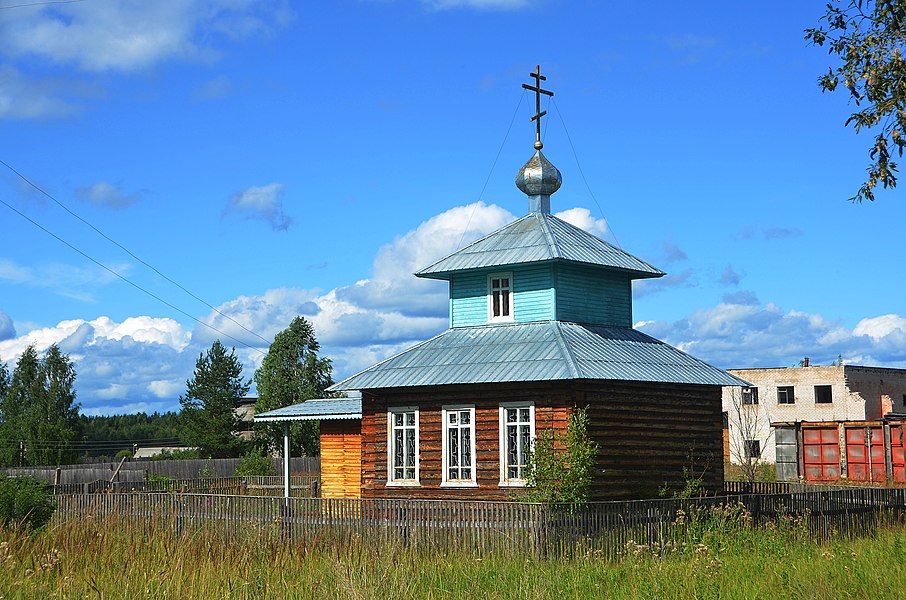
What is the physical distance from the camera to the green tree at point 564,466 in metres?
22.9

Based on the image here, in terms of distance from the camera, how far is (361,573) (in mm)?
12133

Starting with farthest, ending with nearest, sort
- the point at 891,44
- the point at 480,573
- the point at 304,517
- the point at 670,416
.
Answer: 1. the point at 670,416
2. the point at 304,517
3. the point at 891,44
4. the point at 480,573

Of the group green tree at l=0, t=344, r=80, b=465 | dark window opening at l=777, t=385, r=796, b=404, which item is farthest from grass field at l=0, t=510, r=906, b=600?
green tree at l=0, t=344, r=80, b=465

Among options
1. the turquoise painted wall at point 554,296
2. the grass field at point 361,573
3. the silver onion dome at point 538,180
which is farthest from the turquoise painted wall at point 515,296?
the grass field at point 361,573

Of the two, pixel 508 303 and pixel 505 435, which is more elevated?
pixel 508 303

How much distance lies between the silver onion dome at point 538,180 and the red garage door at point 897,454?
62.4ft

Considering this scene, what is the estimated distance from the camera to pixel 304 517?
2277 centimetres

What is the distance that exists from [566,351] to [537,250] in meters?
3.47

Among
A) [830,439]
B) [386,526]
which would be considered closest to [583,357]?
[386,526]

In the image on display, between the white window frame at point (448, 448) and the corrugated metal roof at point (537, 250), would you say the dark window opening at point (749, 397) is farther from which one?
the white window frame at point (448, 448)

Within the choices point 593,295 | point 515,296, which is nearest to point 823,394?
point 593,295

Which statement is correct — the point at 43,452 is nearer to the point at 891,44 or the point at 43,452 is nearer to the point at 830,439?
the point at 830,439

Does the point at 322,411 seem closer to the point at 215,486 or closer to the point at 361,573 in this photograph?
the point at 215,486

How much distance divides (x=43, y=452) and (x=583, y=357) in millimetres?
50525
